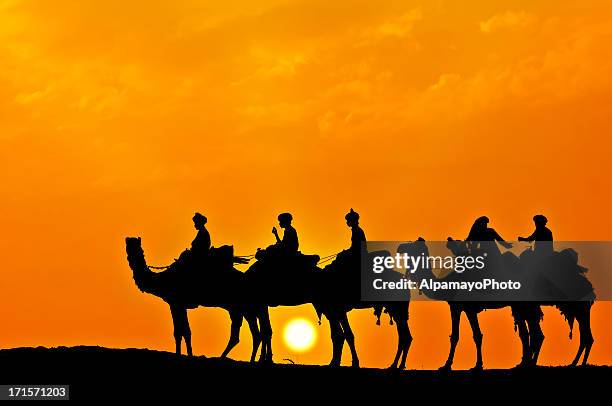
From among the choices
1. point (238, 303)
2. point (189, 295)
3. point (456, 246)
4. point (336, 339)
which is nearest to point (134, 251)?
point (189, 295)

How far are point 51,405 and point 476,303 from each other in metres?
11.1

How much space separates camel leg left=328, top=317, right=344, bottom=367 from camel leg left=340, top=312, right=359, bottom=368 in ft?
0.38

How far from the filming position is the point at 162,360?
41719 millimetres

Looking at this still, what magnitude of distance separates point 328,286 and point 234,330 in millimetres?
2757

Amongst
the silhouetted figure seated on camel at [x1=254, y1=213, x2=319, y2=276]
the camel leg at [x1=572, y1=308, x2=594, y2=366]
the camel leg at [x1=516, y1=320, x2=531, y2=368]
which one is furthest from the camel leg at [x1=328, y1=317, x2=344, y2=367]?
the camel leg at [x1=572, y1=308, x2=594, y2=366]

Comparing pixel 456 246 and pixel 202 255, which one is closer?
pixel 456 246

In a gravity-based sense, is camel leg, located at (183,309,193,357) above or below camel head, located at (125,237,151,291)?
below

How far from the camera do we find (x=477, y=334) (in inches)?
1699

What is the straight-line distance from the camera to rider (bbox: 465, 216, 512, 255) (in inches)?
1682

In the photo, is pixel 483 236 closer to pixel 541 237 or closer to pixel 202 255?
pixel 541 237

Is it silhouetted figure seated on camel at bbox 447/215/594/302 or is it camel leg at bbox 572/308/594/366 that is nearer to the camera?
silhouetted figure seated on camel at bbox 447/215/594/302

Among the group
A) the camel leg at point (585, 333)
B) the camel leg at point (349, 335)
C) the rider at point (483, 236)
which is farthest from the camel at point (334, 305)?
the camel leg at point (585, 333)

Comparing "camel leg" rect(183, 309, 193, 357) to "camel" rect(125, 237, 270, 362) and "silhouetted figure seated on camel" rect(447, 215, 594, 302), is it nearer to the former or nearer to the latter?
"camel" rect(125, 237, 270, 362)

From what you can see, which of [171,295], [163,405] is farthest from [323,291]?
[163,405]
